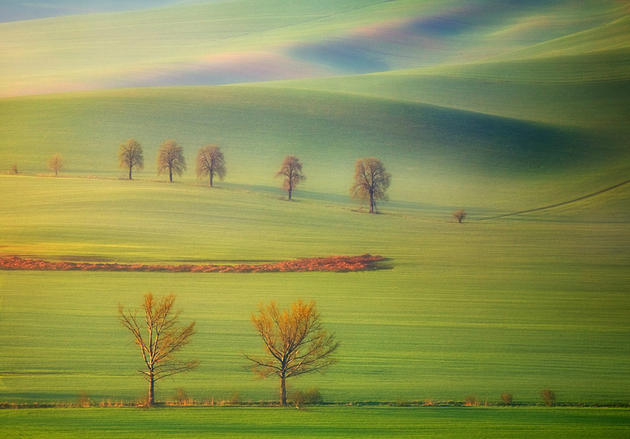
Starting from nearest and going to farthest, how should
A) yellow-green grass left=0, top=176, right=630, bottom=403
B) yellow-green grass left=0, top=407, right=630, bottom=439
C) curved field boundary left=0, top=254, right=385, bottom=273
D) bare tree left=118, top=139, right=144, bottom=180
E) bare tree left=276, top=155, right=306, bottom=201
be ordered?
yellow-green grass left=0, top=407, right=630, bottom=439, yellow-green grass left=0, top=176, right=630, bottom=403, curved field boundary left=0, top=254, right=385, bottom=273, bare tree left=276, top=155, right=306, bottom=201, bare tree left=118, top=139, right=144, bottom=180

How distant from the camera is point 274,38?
81.7 metres

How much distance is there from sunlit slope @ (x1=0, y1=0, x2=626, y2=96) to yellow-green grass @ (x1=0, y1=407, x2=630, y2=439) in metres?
47.6

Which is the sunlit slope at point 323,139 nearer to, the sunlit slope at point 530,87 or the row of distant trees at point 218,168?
the row of distant trees at point 218,168

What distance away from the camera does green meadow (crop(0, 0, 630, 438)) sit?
15.6 metres

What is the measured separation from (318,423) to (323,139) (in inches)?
1102

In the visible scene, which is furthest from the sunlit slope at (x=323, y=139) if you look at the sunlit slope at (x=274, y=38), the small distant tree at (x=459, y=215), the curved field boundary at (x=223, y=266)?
the sunlit slope at (x=274, y=38)

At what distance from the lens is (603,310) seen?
21203 millimetres

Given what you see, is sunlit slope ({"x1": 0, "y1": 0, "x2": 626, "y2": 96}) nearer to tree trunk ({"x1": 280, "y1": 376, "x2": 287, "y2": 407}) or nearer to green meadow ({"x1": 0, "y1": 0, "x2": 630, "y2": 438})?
green meadow ({"x1": 0, "y1": 0, "x2": 630, "y2": 438})

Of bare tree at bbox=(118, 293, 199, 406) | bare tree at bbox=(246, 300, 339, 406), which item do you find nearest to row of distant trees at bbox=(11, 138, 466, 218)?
bare tree at bbox=(246, 300, 339, 406)

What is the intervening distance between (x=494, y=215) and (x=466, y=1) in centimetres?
6122

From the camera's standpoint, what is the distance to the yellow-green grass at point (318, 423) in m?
13.7

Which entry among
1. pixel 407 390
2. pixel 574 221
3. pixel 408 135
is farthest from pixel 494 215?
pixel 407 390

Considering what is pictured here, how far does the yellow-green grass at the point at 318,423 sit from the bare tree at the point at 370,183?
54.8 feet

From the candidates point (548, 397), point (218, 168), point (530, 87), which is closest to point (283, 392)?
point (548, 397)
